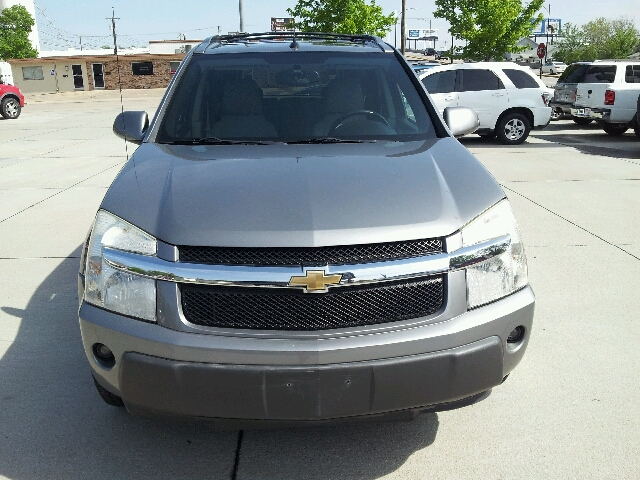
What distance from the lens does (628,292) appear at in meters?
4.73

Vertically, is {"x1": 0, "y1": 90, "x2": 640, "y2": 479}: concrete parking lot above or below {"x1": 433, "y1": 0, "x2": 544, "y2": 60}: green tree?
below

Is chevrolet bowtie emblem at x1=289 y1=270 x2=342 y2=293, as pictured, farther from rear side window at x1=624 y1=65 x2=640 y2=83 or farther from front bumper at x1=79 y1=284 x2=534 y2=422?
rear side window at x1=624 y1=65 x2=640 y2=83

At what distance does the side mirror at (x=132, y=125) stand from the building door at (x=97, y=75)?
56042mm

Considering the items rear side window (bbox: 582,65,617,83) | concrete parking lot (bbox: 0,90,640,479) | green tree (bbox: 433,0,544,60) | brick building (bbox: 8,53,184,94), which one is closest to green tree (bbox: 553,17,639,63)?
green tree (bbox: 433,0,544,60)

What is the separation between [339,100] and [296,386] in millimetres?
2001

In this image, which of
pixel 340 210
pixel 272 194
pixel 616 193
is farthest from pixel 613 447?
pixel 616 193

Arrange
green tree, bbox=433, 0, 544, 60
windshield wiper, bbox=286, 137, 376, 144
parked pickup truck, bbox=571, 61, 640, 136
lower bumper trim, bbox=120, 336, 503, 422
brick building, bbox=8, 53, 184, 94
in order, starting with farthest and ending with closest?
1. brick building, bbox=8, 53, 184, 94
2. green tree, bbox=433, 0, 544, 60
3. parked pickup truck, bbox=571, 61, 640, 136
4. windshield wiper, bbox=286, 137, 376, 144
5. lower bumper trim, bbox=120, 336, 503, 422

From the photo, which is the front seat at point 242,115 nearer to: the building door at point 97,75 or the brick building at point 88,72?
the brick building at point 88,72

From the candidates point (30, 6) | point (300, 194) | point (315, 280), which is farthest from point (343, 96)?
point (30, 6)

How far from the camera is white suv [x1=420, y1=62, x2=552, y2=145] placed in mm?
13711

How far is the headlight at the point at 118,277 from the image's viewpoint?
7.72 ft

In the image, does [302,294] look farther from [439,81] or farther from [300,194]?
[439,81]

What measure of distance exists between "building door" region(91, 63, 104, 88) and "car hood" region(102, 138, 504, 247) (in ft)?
188

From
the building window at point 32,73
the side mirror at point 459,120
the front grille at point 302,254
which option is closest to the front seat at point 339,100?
the side mirror at point 459,120
